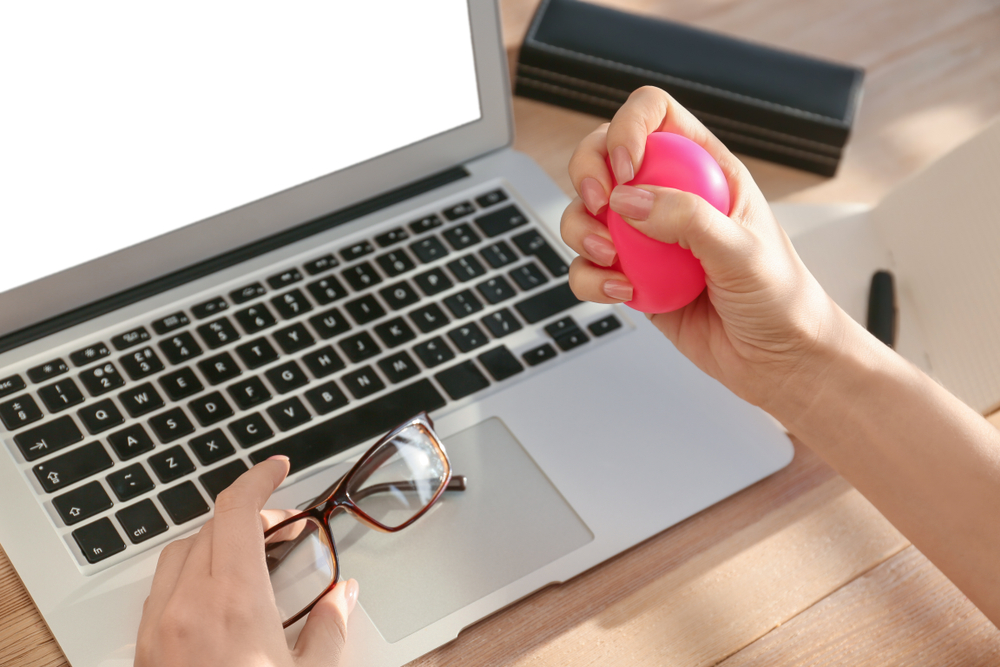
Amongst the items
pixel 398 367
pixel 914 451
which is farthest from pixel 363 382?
pixel 914 451

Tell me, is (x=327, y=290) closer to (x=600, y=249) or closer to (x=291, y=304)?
(x=291, y=304)

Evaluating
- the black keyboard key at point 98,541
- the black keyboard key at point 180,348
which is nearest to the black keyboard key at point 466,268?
the black keyboard key at point 180,348

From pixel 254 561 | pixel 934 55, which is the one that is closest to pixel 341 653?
pixel 254 561

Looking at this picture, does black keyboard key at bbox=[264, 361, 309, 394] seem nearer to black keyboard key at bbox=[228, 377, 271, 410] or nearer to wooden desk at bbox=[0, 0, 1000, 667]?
black keyboard key at bbox=[228, 377, 271, 410]

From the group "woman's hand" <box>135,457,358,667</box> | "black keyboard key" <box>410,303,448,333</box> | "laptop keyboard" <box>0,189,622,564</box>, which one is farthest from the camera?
"black keyboard key" <box>410,303,448,333</box>

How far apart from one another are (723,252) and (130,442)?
420mm

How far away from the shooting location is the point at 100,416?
599 millimetres

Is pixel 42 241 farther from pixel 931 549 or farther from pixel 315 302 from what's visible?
pixel 931 549

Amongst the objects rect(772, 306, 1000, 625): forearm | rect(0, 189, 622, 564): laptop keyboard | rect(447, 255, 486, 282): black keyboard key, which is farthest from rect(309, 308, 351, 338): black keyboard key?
rect(772, 306, 1000, 625): forearm

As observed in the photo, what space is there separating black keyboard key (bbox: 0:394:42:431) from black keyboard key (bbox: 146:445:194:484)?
0.31ft

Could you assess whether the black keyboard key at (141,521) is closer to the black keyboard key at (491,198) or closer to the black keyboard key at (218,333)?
the black keyboard key at (218,333)

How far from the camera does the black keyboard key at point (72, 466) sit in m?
0.57

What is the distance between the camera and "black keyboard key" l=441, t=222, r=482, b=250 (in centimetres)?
73

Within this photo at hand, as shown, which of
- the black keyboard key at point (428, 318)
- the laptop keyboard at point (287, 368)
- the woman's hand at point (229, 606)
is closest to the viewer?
the woman's hand at point (229, 606)
